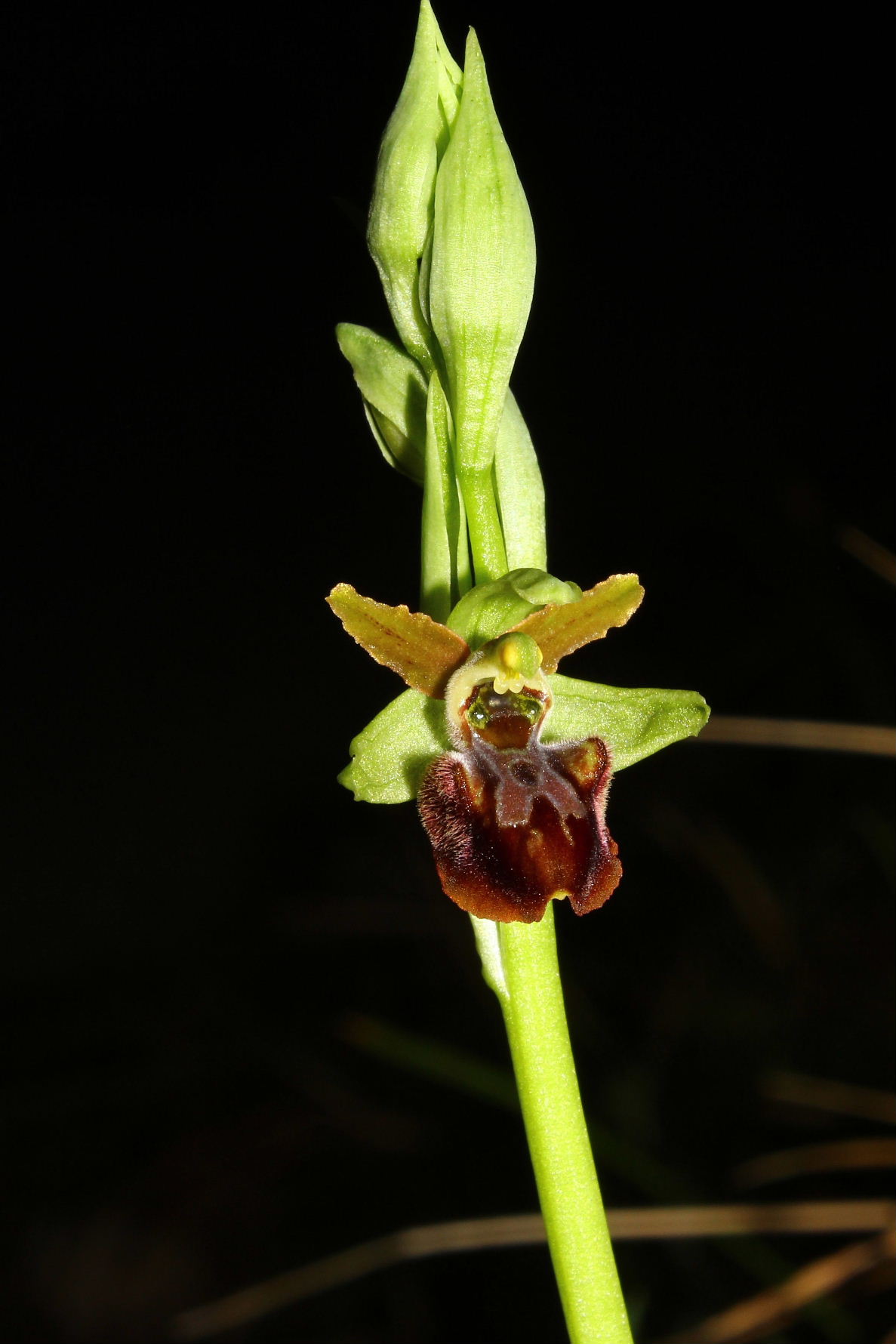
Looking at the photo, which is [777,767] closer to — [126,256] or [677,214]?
[677,214]

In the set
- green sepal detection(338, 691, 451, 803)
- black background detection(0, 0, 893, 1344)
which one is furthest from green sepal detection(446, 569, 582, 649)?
black background detection(0, 0, 893, 1344)

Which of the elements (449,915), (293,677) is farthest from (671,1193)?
(293,677)

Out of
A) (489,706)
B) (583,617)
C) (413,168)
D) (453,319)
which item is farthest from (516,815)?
(413,168)

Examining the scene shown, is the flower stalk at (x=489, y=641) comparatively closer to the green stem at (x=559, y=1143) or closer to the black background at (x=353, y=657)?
the green stem at (x=559, y=1143)

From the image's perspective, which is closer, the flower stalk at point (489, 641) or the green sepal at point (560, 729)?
the flower stalk at point (489, 641)

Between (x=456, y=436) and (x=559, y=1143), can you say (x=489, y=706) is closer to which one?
(x=456, y=436)

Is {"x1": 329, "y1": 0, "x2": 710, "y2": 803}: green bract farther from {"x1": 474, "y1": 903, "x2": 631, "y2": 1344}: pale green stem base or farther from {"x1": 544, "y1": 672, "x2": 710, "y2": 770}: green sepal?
{"x1": 474, "y1": 903, "x2": 631, "y2": 1344}: pale green stem base

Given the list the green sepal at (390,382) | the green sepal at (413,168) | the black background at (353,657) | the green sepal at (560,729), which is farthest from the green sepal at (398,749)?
the black background at (353,657)
